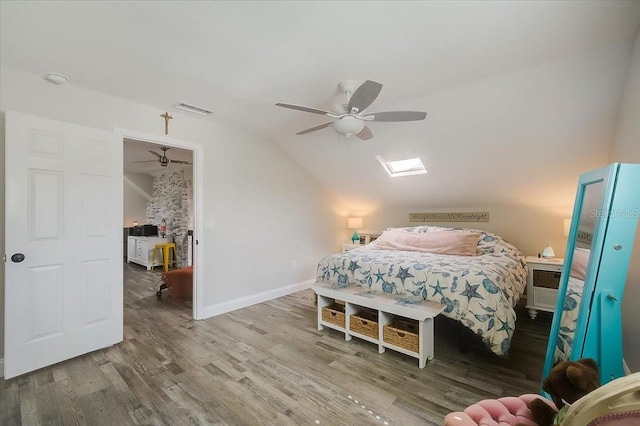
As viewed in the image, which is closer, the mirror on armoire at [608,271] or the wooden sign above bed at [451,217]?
the mirror on armoire at [608,271]

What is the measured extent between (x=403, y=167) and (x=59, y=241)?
13.5ft

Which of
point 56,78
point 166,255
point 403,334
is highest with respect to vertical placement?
point 56,78

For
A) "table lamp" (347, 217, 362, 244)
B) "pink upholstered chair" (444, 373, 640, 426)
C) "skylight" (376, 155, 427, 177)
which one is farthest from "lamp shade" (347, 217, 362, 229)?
"pink upholstered chair" (444, 373, 640, 426)

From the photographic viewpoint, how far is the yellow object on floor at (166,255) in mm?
5969

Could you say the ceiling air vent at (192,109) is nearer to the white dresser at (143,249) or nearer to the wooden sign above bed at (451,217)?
the wooden sign above bed at (451,217)

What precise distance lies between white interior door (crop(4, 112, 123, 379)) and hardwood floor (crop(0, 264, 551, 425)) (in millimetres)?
231

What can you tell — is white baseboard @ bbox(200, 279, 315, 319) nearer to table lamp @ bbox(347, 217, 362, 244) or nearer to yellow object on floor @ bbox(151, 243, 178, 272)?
table lamp @ bbox(347, 217, 362, 244)

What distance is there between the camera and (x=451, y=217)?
176 inches

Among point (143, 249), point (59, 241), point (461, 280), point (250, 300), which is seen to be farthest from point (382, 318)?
point (143, 249)

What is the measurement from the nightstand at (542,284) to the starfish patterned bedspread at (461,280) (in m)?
0.11

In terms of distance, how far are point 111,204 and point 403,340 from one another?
2.99 metres

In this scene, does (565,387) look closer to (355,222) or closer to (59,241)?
(59,241)

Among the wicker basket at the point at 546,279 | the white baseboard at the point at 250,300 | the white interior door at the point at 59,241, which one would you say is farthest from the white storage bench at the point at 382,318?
the white interior door at the point at 59,241

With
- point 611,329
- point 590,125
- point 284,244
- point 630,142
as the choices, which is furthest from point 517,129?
point 284,244
